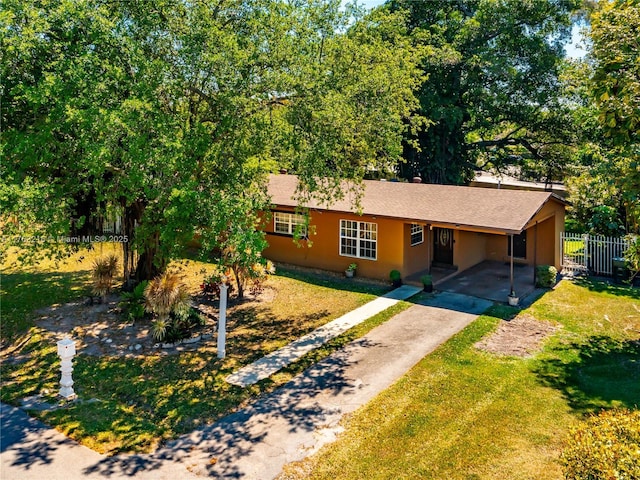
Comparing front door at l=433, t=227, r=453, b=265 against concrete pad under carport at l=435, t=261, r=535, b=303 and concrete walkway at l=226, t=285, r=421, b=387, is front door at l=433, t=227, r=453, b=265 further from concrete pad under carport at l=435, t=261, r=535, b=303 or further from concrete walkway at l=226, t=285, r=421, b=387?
concrete walkway at l=226, t=285, r=421, b=387

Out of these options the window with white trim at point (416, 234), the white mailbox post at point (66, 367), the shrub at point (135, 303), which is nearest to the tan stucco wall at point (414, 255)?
the window with white trim at point (416, 234)

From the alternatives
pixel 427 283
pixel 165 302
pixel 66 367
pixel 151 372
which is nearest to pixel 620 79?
pixel 427 283

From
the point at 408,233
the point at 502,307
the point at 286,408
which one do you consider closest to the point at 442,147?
the point at 408,233

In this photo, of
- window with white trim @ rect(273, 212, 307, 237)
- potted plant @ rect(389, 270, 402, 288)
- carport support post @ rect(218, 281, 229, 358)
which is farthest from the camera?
window with white trim @ rect(273, 212, 307, 237)

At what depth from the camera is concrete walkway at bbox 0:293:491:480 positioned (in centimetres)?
743

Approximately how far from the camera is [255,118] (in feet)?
40.1

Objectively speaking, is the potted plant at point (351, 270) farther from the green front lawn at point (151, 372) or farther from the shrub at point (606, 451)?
the shrub at point (606, 451)

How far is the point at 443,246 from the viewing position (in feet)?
66.9

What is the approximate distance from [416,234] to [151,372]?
37.6 feet

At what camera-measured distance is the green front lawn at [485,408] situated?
7480 mm

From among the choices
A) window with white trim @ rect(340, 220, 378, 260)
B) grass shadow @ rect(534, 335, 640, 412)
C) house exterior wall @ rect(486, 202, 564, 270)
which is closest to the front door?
house exterior wall @ rect(486, 202, 564, 270)

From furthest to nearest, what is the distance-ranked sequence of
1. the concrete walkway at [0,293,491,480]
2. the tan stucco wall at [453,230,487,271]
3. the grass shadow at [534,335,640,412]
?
1. the tan stucco wall at [453,230,487,271]
2. the grass shadow at [534,335,640,412]
3. the concrete walkway at [0,293,491,480]

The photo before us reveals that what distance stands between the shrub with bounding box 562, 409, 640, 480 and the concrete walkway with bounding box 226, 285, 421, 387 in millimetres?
6490

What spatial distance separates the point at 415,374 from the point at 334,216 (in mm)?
9229
